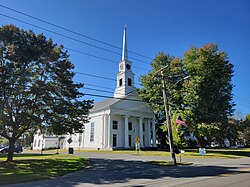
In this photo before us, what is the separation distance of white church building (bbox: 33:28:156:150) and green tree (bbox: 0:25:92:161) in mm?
22234

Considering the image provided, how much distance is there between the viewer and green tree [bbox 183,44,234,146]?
1228 inches

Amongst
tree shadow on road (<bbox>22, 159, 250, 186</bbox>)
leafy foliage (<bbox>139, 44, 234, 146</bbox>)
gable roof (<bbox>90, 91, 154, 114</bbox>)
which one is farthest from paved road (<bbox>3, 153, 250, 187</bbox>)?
gable roof (<bbox>90, 91, 154, 114</bbox>)

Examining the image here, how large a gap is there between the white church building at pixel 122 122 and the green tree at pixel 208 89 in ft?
45.5

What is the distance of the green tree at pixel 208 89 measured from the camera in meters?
31.2

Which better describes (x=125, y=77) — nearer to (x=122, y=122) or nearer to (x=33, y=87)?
(x=122, y=122)

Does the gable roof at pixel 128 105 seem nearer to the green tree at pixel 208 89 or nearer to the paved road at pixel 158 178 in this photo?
the green tree at pixel 208 89

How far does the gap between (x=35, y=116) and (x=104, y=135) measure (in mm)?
24955

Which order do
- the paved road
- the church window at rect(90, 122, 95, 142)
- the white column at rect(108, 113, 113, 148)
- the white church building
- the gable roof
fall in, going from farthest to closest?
the church window at rect(90, 122, 95, 142) → the gable roof → the white church building → the white column at rect(108, 113, 113, 148) → the paved road

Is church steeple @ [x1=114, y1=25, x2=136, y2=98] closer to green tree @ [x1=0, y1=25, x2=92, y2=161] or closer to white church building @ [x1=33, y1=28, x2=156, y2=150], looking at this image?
white church building @ [x1=33, y1=28, x2=156, y2=150]

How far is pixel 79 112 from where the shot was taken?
18656 millimetres

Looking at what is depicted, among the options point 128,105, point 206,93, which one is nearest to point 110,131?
point 128,105

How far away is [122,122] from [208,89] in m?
20.6

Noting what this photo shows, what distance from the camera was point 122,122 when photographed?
44.5 meters

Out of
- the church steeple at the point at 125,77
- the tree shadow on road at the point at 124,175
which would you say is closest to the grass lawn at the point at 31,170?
the tree shadow on road at the point at 124,175
